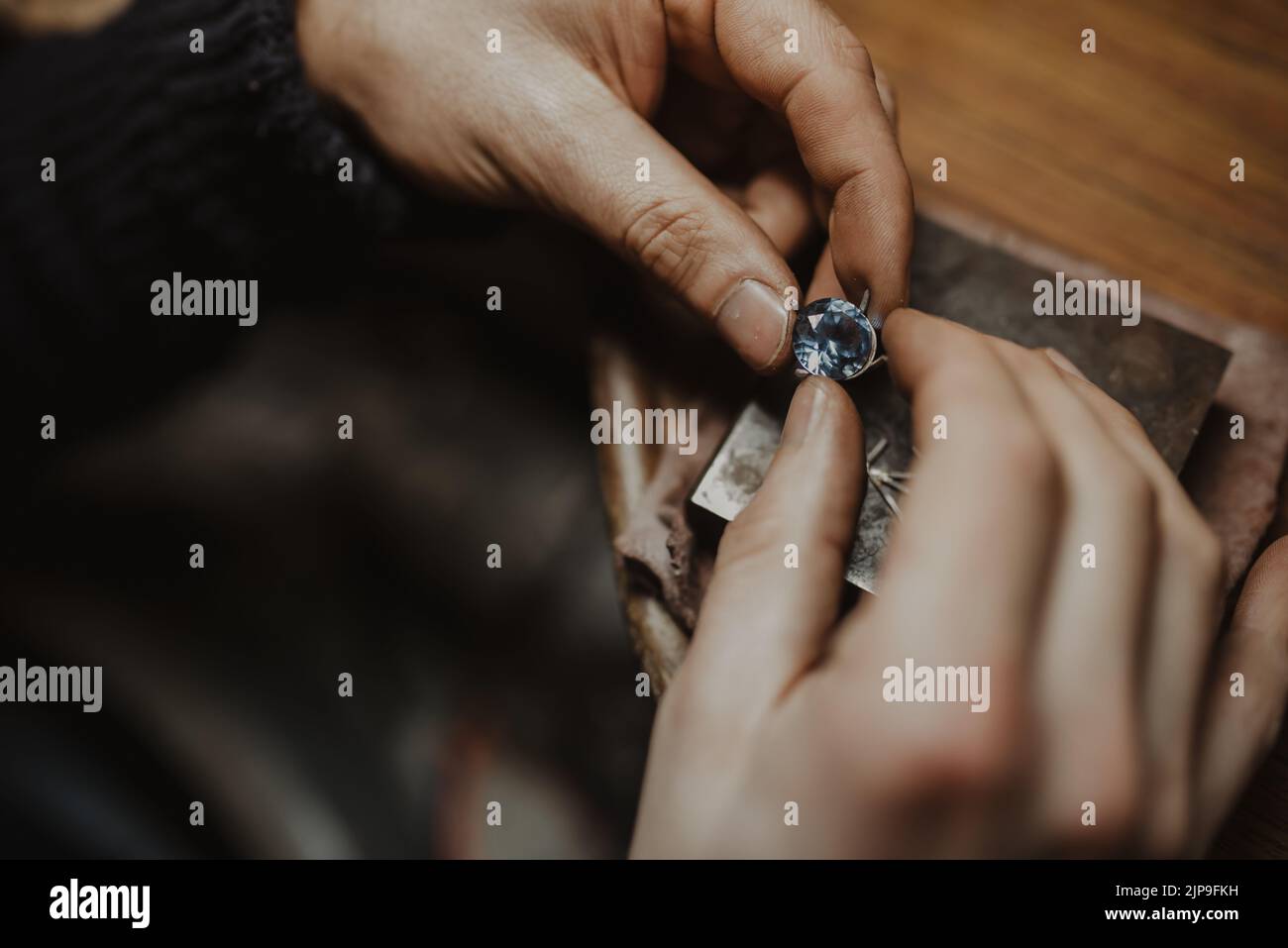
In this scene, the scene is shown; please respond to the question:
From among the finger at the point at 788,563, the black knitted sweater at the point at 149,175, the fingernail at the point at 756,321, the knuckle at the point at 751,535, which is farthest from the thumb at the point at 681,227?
the black knitted sweater at the point at 149,175

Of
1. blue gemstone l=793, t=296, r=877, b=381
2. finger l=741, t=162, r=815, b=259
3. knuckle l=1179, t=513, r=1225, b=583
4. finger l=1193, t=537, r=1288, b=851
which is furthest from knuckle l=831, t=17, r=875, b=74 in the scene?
finger l=1193, t=537, r=1288, b=851

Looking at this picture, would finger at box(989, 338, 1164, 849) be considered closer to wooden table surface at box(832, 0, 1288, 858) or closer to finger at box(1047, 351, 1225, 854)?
finger at box(1047, 351, 1225, 854)

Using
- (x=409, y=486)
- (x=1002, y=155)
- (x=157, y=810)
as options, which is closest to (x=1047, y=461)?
(x=1002, y=155)

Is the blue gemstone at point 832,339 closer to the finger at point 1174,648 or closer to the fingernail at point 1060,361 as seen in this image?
the fingernail at point 1060,361

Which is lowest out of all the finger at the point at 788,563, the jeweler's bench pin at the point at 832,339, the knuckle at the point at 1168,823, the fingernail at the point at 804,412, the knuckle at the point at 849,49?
the knuckle at the point at 1168,823

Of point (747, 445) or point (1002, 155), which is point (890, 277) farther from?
point (1002, 155)
